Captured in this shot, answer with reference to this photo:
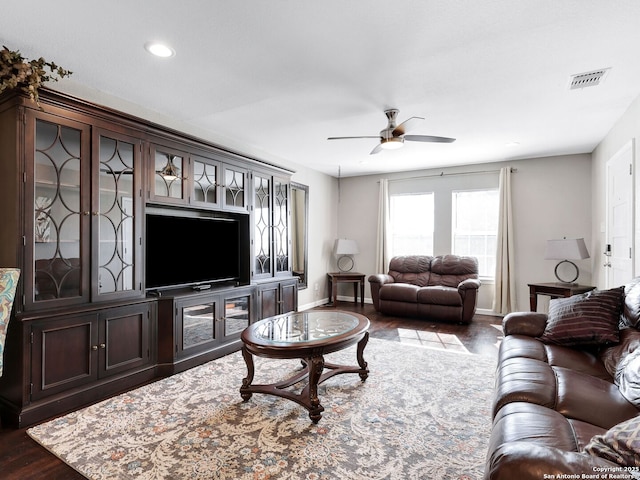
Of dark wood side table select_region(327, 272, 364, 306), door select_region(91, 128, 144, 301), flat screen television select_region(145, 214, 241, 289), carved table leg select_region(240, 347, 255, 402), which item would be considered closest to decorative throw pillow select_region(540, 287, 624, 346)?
carved table leg select_region(240, 347, 255, 402)

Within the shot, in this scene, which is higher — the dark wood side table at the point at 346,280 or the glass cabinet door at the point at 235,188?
the glass cabinet door at the point at 235,188

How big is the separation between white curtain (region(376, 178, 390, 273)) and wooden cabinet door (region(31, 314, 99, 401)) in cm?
491

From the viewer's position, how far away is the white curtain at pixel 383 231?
659 cm

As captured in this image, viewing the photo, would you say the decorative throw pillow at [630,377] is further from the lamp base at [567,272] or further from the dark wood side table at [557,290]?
the lamp base at [567,272]

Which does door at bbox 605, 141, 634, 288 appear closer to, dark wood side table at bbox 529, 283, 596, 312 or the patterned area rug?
dark wood side table at bbox 529, 283, 596, 312

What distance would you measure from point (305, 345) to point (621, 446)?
1696 millimetres

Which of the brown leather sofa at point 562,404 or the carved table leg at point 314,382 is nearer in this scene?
the brown leather sofa at point 562,404

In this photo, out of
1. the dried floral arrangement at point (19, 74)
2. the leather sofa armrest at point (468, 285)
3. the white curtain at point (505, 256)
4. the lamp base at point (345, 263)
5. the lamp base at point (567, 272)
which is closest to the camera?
the dried floral arrangement at point (19, 74)

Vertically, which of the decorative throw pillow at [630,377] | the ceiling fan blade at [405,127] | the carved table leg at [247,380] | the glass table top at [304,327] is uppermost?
the ceiling fan blade at [405,127]

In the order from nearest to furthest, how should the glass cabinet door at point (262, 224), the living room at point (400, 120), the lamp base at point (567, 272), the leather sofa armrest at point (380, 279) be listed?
the living room at point (400, 120) < the glass cabinet door at point (262, 224) < the lamp base at point (567, 272) < the leather sofa armrest at point (380, 279)

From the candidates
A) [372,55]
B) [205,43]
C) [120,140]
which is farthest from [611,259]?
[120,140]

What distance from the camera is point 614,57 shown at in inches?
98.2

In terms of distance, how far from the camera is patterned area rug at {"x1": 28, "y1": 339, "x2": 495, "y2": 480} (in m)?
1.84

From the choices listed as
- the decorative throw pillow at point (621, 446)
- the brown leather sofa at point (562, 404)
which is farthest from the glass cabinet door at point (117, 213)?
the decorative throw pillow at point (621, 446)
